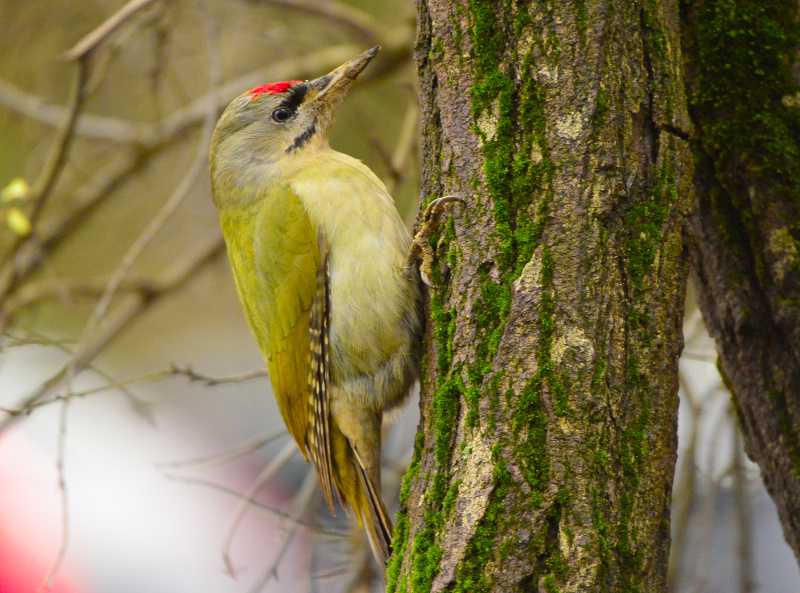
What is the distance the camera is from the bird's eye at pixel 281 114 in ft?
10.6

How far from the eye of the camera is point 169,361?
3.53 m

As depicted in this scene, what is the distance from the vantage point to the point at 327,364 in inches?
107

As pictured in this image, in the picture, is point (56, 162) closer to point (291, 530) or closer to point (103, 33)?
point (103, 33)

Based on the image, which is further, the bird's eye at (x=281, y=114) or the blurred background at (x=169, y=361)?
the blurred background at (x=169, y=361)

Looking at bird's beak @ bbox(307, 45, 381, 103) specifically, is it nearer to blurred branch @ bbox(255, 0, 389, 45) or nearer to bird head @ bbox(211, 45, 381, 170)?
bird head @ bbox(211, 45, 381, 170)

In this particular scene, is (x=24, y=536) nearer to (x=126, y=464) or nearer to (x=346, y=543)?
(x=126, y=464)

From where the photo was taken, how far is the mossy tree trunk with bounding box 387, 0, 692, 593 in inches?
68.6

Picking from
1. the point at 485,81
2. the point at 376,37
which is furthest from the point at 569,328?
the point at 376,37

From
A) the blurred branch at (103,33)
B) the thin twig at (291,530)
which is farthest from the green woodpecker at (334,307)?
the blurred branch at (103,33)

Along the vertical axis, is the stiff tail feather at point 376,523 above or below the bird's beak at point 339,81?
below

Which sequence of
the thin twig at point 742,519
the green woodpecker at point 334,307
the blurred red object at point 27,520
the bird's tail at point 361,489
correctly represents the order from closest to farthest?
1. the green woodpecker at point 334,307
2. the bird's tail at point 361,489
3. the thin twig at point 742,519
4. the blurred red object at point 27,520

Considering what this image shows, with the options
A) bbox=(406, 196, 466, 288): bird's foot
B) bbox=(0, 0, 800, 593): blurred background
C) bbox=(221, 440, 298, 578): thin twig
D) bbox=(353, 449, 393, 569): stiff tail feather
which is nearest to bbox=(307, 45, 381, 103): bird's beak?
bbox=(0, 0, 800, 593): blurred background

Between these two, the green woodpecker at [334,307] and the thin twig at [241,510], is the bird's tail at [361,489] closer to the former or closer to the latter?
the green woodpecker at [334,307]

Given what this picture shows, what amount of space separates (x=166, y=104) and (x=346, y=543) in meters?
4.02
